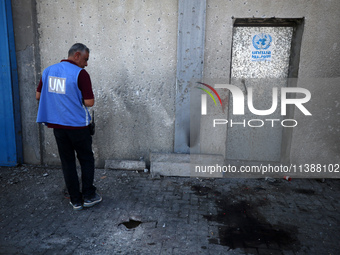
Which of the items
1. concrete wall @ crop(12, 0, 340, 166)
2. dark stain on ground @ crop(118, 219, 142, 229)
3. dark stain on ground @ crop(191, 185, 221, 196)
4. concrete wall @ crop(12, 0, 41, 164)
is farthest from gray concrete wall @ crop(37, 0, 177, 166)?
dark stain on ground @ crop(118, 219, 142, 229)

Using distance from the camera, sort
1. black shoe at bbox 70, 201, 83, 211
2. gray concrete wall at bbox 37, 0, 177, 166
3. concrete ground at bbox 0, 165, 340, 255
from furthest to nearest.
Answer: gray concrete wall at bbox 37, 0, 177, 166, black shoe at bbox 70, 201, 83, 211, concrete ground at bbox 0, 165, 340, 255

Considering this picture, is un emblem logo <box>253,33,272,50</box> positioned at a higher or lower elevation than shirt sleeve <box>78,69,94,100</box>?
higher

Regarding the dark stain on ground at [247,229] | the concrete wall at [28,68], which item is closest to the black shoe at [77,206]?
the dark stain on ground at [247,229]

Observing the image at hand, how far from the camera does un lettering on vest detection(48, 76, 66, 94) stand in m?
3.49

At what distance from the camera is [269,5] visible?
4.75 m

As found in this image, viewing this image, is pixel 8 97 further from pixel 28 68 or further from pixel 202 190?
pixel 202 190

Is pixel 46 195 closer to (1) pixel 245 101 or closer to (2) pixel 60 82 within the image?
(2) pixel 60 82

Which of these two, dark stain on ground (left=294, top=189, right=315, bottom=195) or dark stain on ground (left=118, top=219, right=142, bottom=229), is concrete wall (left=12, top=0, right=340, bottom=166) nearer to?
dark stain on ground (left=294, top=189, right=315, bottom=195)

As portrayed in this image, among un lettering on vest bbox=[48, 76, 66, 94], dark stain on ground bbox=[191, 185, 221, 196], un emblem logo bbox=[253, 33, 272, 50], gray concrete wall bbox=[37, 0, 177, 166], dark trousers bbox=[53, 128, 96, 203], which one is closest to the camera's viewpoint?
un lettering on vest bbox=[48, 76, 66, 94]

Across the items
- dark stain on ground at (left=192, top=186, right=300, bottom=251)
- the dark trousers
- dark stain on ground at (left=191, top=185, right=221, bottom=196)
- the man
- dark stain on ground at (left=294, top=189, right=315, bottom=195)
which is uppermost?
the man

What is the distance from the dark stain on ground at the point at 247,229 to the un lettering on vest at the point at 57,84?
2465 mm

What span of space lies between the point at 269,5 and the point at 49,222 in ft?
15.4

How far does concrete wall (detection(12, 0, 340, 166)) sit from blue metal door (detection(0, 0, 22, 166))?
4.6 inches

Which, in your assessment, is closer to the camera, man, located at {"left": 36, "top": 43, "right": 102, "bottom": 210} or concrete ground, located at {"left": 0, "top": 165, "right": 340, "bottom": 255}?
concrete ground, located at {"left": 0, "top": 165, "right": 340, "bottom": 255}
